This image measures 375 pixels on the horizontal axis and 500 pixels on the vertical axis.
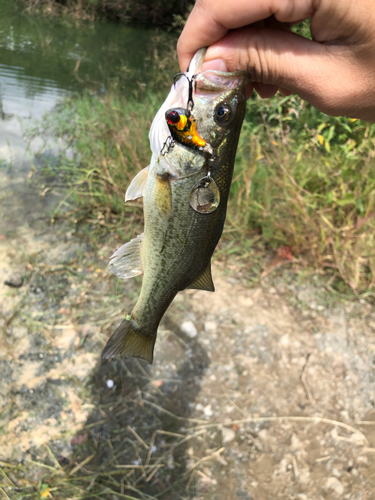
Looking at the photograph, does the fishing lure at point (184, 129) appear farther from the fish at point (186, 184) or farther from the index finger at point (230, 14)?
the index finger at point (230, 14)

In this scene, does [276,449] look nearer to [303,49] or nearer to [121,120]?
[303,49]

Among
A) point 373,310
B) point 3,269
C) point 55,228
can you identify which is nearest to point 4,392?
point 3,269

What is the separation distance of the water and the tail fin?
4.27 meters

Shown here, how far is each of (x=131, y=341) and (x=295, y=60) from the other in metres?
1.60

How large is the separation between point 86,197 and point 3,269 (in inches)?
55.6

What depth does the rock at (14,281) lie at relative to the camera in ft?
10.6

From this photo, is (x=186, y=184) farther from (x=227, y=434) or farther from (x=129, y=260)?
(x=227, y=434)

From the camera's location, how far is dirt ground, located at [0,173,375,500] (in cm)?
230

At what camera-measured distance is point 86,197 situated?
4.27m

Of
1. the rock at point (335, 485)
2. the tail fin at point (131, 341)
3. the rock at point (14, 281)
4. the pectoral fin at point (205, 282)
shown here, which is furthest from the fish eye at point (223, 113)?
the rock at point (14, 281)

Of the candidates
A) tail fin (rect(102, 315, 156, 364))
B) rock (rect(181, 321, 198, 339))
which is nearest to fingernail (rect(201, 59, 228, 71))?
tail fin (rect(102, 315, 156, 364))

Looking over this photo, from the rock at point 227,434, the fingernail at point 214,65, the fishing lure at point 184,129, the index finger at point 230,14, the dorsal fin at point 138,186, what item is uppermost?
the index finger at point 230,14

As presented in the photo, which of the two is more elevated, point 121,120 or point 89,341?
point 121,120

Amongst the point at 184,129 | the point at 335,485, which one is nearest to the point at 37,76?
the point at 184,129
